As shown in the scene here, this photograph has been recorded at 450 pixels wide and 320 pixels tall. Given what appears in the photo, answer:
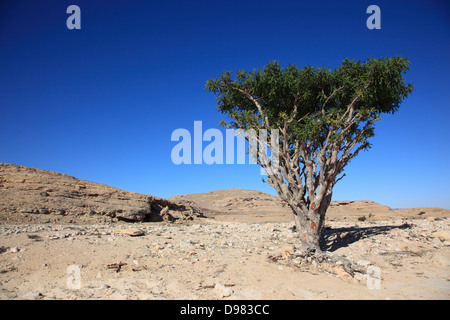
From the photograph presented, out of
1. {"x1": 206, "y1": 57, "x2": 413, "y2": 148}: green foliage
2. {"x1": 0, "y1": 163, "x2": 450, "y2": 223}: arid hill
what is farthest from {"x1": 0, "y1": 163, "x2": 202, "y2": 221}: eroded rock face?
{"x1": 206, "y1": 57, "x2": 413, "y2": 148}: green foliage

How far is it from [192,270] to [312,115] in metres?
7.81

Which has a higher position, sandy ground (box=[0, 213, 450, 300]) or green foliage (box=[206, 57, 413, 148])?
green foliage (box=[206, 57, 413, 148])

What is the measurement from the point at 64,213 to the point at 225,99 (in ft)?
43.3

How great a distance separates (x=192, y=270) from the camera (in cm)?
798

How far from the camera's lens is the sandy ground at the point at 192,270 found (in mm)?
6496

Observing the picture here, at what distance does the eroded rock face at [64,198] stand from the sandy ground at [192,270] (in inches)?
346

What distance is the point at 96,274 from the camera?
7.29 meters

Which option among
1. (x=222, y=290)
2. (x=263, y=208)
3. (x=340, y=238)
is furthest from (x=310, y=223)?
(x=263, y=208)

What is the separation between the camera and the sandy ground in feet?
21.3

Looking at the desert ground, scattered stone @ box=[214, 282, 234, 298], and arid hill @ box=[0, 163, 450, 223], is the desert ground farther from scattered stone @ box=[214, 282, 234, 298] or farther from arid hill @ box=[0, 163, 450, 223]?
arid hill @ box=[0, 163, 450, 223]

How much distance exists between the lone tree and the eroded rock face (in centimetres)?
1277
